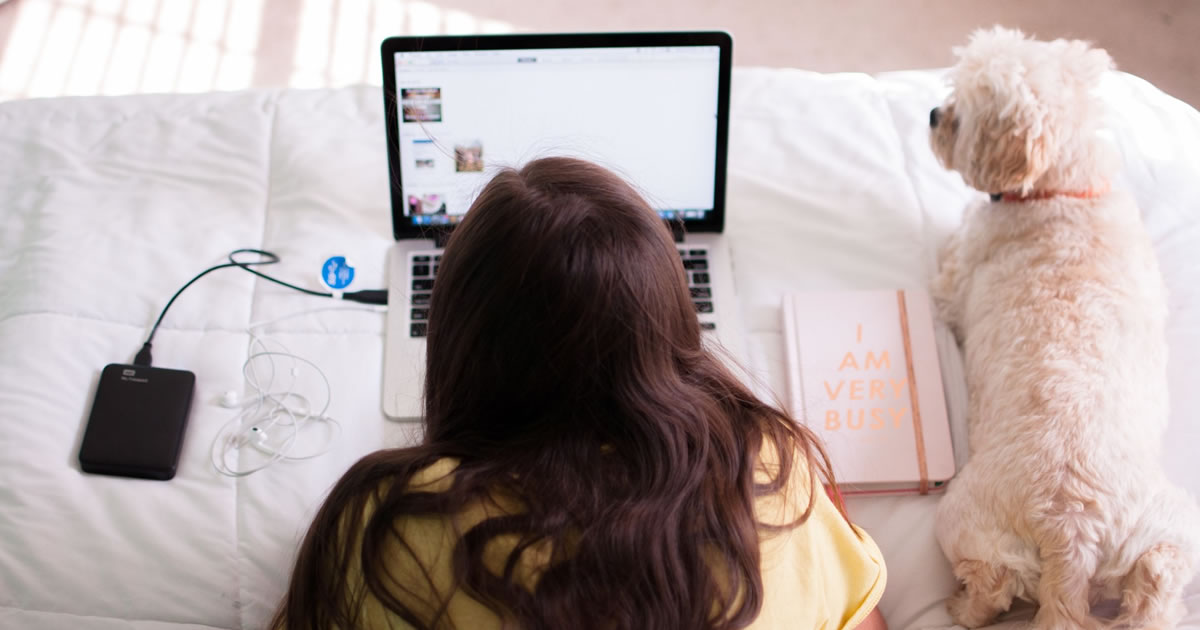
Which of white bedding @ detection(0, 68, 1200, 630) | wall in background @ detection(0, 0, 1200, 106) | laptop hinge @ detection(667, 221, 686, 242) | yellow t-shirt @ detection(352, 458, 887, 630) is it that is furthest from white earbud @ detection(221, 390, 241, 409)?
wall in background @ detection(0, 0, 1200, 106)

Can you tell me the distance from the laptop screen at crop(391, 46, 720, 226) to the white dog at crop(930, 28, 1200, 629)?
1.15 feet

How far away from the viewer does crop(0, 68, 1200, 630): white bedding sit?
3.36 ft

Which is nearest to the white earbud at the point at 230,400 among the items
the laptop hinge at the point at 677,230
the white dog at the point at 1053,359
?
the laptop hinge at the point at 677,230

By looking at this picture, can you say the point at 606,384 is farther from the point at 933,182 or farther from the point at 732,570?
the point at 933,182

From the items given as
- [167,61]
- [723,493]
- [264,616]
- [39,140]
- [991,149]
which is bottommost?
[264,616]

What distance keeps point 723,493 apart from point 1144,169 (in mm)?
1017

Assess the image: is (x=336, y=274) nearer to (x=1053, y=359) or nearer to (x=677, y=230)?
(x=677, y=230)

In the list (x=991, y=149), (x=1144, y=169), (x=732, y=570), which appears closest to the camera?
(x=732, y=570)

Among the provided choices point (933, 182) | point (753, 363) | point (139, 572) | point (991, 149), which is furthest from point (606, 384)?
point (933, 182)

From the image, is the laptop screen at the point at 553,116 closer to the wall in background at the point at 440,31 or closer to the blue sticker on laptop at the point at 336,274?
the blue sticker on laptop at the point at 336,274

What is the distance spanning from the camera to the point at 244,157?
1374 mm

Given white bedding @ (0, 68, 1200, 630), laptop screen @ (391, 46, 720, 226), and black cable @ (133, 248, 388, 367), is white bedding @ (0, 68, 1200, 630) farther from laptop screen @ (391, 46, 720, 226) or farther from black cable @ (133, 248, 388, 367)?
laptop screen @ (391, 46, 720, 226)

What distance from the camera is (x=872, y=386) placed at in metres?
1.17

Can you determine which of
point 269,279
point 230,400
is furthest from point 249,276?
point 230,400
